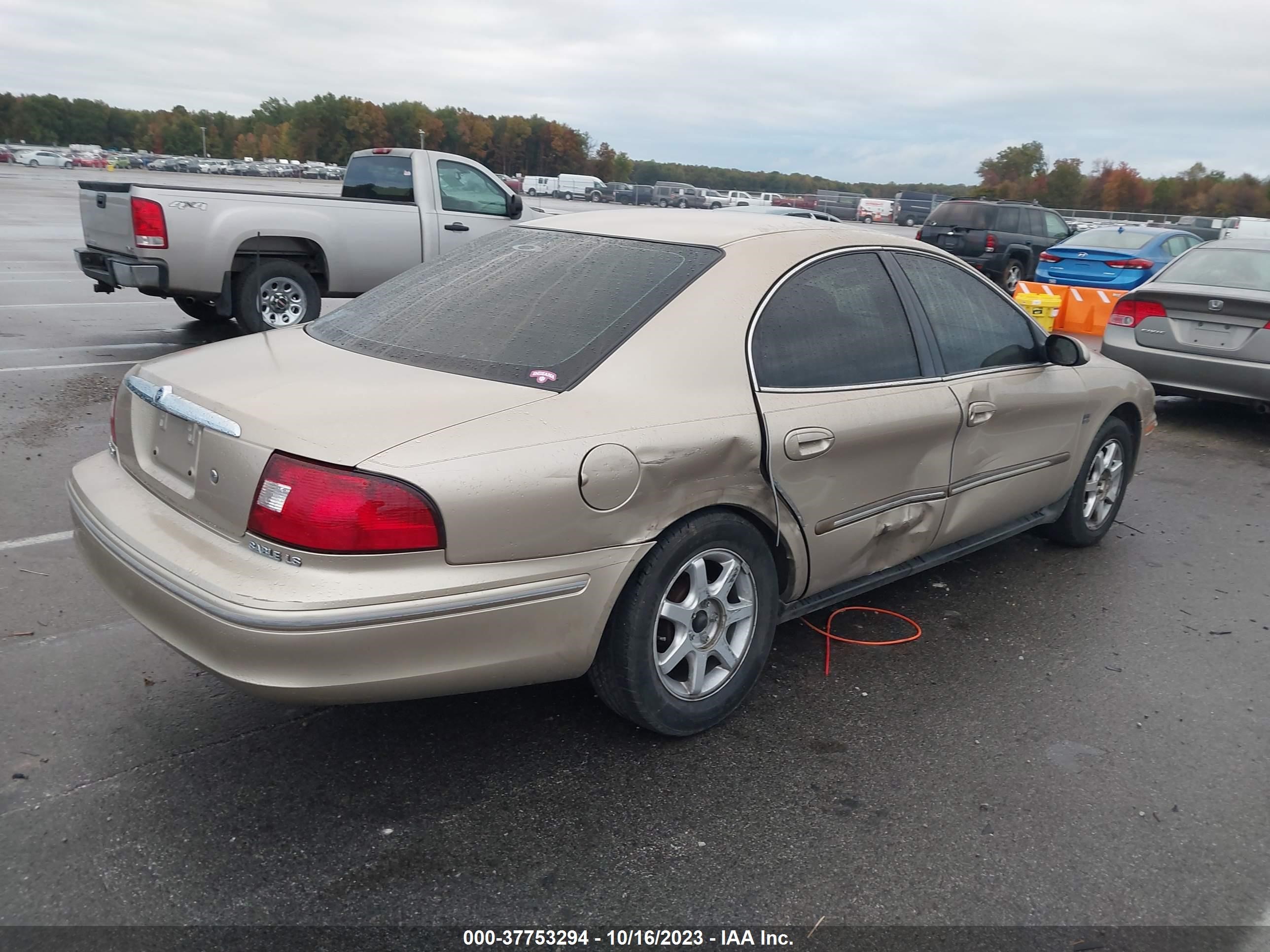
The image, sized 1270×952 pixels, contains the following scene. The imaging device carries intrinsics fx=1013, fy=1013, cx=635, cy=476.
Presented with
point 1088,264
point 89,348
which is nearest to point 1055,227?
point 1088,264

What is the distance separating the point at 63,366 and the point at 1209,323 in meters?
9.34

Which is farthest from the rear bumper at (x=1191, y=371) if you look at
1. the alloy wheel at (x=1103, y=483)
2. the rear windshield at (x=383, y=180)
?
the rear windshield at (x=383, y=180)

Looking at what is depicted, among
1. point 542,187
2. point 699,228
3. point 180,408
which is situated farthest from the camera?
point 542,187

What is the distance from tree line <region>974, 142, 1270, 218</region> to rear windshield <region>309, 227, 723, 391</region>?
204 feet

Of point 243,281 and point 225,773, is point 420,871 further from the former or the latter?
point 243,281

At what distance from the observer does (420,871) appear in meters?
2.64

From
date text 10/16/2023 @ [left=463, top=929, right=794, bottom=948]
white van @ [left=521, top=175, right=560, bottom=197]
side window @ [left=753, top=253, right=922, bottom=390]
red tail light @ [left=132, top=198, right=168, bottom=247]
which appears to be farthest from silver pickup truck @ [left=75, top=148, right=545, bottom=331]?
white van @ [left=521, top=175, right=560, bottom=197]

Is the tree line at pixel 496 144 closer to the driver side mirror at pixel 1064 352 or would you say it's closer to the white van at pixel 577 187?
the white van at pixel 577 187

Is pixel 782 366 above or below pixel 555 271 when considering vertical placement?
below

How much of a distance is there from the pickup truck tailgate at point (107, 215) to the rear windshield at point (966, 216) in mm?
14514

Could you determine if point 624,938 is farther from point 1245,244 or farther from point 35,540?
point 1245,244

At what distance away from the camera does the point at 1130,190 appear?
6888 centimetres

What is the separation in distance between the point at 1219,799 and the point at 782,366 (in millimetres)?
1939

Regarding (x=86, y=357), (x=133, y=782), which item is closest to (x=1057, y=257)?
(x=86, y=357)
